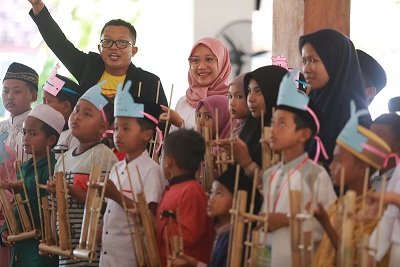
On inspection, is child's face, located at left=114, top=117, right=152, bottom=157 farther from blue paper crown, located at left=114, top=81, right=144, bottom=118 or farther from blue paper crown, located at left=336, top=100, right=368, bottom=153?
blue paper crown, located at left=336, top=100, right=368, bottom=153

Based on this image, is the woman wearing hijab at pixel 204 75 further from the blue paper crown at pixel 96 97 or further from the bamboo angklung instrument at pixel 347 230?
the bamboo angklung instrument at pixel 347 230

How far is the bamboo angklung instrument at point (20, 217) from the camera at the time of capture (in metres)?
5.18

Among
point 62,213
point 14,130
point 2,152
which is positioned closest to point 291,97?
point 62,213

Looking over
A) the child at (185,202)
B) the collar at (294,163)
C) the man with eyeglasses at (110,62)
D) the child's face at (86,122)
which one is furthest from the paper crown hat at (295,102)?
the man with eyeglasses at (110,62)

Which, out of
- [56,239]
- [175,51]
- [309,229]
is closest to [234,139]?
[309,229]

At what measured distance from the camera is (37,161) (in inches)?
212

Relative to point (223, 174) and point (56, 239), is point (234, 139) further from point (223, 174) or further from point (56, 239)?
point (56, 239)

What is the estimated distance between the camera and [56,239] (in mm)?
4961

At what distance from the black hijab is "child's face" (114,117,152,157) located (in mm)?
433

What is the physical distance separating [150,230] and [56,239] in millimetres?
751

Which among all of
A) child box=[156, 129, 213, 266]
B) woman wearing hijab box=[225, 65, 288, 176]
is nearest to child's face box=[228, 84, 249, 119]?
woman wearing hijab box=[225, 65, 288, 176]

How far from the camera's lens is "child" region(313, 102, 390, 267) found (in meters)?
3.76

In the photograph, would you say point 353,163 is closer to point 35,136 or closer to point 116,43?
point 35,136

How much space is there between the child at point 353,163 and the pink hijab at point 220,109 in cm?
123
